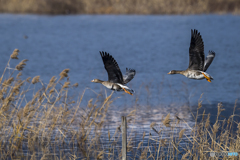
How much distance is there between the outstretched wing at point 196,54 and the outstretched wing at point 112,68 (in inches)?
48.3

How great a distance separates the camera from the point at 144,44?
34.7 m

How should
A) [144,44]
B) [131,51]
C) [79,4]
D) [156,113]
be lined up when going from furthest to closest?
1. [79,4]
2. [144,44]
3. [131,51]
4. [156,113]

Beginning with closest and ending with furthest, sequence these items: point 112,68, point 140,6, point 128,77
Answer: point 112,68, point 128,77, point 140,6

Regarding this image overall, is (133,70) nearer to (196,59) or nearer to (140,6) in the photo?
(196,59)

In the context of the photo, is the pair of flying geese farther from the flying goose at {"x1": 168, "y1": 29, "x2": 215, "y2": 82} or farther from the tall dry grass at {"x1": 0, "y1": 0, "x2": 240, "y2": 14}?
the tall dry grass at {"x1": 0, "y1": 0, "x2": 240, "y2": 14}

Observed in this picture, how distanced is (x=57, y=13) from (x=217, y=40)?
28.1 metres

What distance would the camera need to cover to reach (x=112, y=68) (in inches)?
232

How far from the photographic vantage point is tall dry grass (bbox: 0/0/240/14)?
5031 cm

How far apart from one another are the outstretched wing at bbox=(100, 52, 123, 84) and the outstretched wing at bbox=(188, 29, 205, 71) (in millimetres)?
1226

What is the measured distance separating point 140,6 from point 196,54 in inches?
1784

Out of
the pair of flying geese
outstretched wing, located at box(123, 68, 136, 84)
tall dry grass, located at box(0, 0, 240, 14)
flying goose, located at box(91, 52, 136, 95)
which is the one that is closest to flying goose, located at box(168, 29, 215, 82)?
the pair of flying geese

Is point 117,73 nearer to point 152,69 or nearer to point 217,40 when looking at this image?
point 152,69

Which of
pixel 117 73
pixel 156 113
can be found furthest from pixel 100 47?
pixel 117 73

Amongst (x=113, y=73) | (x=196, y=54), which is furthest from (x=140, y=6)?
(x=113, y=73)
